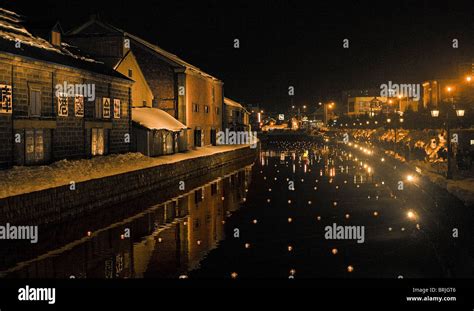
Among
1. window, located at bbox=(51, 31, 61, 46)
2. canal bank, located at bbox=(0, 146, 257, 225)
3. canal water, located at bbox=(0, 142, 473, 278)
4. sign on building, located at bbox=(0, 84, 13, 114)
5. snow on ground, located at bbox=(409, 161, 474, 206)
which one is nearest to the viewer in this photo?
canal water, located at bbox=(0, 142, 473, 278)

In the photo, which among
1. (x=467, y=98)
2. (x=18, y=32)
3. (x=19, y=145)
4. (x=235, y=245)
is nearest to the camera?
(x=235, y=245)

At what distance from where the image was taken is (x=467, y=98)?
61312 millimetres

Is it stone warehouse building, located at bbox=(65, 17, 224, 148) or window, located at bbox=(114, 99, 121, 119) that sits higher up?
stone warehouse building, located at bbox=(65, 17, 224, 148)

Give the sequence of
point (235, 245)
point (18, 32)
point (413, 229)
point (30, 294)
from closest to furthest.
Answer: point (30, 294) → point (235, 245) → point (413, 229) → point (18, 32)

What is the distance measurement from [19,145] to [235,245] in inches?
540

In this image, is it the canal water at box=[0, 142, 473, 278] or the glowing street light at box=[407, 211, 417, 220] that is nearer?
the canal water at box=[0, 142, 473, 278]

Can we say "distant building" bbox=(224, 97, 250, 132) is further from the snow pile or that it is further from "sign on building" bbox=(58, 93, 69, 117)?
"sign on building" bbox=(58, 93, 69, 117)

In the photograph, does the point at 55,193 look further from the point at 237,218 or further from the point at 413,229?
the point at 413,229

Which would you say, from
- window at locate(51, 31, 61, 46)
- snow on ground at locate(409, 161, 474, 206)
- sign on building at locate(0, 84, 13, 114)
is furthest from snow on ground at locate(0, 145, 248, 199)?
snow on ground at locate(409, 161, 474, 206)

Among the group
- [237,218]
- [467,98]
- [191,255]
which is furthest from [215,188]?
[467,98]

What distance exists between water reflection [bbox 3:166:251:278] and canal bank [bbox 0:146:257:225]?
182 centimetres

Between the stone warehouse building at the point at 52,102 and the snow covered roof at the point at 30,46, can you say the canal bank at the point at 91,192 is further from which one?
the snow covered roof at the point at 30,46

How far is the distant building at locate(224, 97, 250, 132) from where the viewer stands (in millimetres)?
87750

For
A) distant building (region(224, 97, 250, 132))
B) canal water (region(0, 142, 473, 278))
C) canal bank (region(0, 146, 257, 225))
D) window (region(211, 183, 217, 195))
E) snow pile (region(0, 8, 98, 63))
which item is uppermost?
snow pile (region(0, 8, 98, 63))
